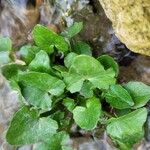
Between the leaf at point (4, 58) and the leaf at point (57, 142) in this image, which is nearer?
the leaf at point (57, 142)

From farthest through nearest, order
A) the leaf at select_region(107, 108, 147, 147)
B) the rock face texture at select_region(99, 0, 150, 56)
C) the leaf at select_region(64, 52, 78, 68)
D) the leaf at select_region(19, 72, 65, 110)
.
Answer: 1. the leaf at select_region(64, 52, 78, 68)
2. the leaf at select_region(19, 72, 65, 110)
3. the leaf at select_region(107, 108, 147, 147)
4. the rock face texture at select_region(99, 0, 150, 56)

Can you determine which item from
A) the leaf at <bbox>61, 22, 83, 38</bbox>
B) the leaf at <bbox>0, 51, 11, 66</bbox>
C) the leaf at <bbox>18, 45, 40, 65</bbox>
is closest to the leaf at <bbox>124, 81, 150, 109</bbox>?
the leaf at <bbox>61, 22, 83, 38</bbox>

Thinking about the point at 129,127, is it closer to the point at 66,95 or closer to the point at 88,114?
the point at 88,114

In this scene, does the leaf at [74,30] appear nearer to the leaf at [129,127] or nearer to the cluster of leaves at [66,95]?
the cluster of leaves at [66,95]

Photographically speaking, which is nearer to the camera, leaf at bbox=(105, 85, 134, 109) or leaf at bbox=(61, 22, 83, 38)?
leaf at bbox=(105, 85, 134, 109)

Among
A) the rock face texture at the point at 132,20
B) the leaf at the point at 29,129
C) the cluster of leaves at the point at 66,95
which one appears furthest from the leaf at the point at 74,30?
the leaf at the point at 29,129

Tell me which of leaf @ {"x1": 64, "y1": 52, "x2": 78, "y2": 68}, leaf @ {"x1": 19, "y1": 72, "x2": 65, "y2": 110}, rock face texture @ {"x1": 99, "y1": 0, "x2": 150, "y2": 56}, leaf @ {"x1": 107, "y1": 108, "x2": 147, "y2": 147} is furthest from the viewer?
leaf @ {"x1": 64, "y1": 52, "x2": 78, "y2": 68}

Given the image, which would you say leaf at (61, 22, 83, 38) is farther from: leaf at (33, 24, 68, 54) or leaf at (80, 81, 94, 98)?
leaf at (80, 81, 94, 98)

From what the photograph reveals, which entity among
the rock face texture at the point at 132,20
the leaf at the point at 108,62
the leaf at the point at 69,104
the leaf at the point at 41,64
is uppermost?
the rock face texture at the point at 132,20
